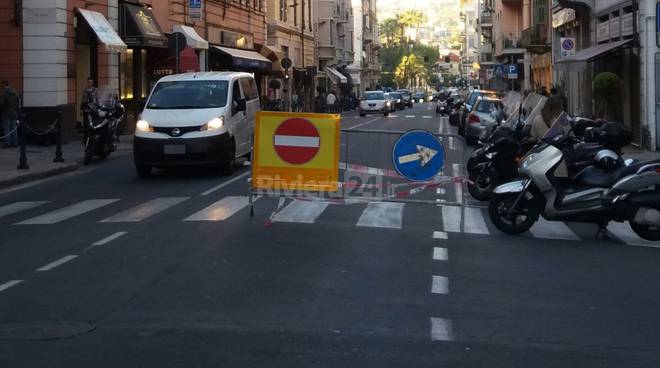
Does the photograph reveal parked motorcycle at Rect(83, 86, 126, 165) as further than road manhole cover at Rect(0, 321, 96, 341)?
Yes

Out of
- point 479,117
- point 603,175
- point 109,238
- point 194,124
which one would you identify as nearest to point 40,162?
point 194,124

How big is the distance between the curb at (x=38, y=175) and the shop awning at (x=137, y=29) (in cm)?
1143

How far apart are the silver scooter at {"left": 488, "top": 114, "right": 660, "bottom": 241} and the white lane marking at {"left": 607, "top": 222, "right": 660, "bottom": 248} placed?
0.40 ft

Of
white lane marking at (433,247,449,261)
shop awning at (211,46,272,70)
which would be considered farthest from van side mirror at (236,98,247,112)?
shop awning at (211,46,272,70)

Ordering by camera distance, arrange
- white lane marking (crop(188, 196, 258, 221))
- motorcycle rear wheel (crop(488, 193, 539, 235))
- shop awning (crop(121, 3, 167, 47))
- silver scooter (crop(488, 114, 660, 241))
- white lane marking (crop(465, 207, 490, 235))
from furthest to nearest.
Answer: shop awning (crop(121, 3, 167, 47)) < white lane marking (crop(188, 196, 258, 221)) < white lane marking (crop(465, 207, 490, 235)) < motorcycle rear wheel (crop(488, 193, 539, 235)) < silver scooter (crop(488, 114, 660, 241))

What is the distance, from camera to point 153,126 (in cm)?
1812

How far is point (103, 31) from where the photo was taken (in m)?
29.6

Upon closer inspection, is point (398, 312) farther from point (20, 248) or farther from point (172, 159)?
point (172, 159)

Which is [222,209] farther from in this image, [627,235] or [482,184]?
[627,235]

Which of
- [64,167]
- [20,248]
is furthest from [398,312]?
[64,167]

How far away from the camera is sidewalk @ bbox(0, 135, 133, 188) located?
62.0 ft

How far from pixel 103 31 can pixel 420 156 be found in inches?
742

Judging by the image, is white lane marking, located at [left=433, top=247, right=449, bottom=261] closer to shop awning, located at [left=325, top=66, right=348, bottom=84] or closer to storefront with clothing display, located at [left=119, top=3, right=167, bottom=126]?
storefront with clothing display, located at [left=119, top=3, right=167, bottom=126]

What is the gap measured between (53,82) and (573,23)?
21.6 metres
